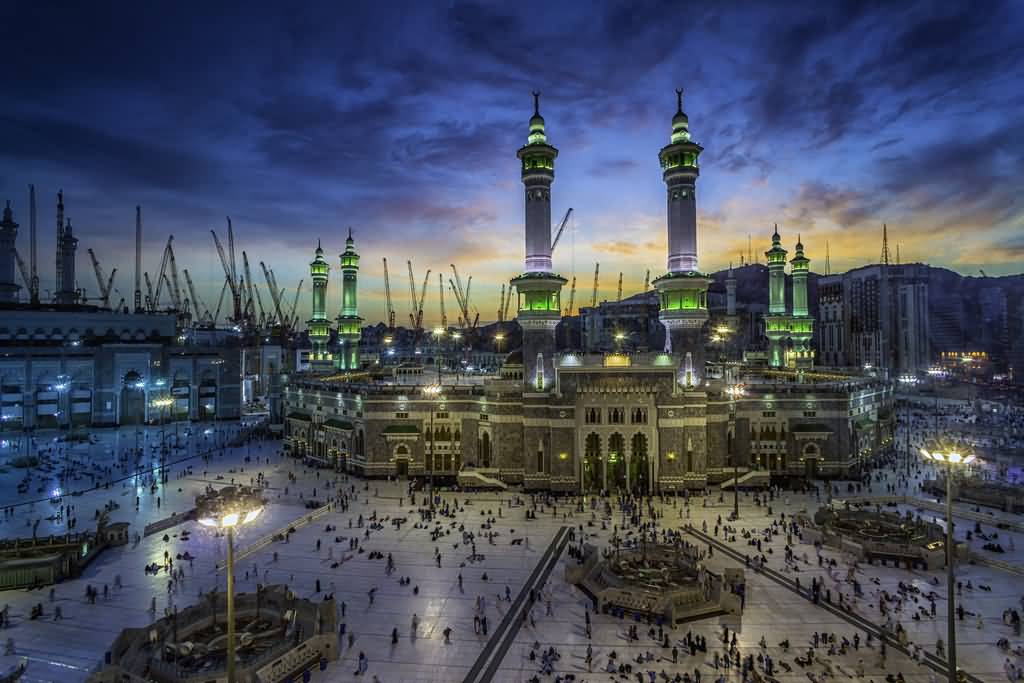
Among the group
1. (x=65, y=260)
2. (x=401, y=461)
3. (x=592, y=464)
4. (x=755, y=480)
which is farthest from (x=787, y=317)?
(x=65, y=260)

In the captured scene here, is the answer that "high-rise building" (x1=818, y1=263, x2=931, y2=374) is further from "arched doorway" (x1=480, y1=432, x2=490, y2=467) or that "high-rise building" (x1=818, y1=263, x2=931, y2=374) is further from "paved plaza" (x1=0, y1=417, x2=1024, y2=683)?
"arched doorway" (x1=480, y1=432, x2=490, y2=467)

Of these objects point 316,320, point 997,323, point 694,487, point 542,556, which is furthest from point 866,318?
point 542,556

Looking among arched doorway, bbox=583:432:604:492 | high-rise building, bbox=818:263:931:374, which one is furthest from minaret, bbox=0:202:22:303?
high-rise building, bbox=818:263:931:374

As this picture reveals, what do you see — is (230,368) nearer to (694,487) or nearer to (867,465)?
(694,487)

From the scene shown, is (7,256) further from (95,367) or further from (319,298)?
(319,298)

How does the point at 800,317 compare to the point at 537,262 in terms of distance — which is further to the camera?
the point at 800,317

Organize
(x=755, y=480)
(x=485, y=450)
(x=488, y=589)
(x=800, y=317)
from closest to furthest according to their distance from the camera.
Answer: (x=488, y=589)
(x=755, y=480)
(x=485, y=450)
(x=800, y=317)
